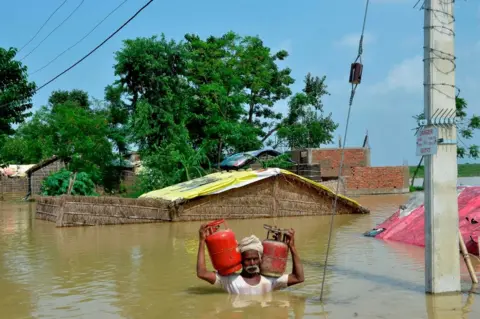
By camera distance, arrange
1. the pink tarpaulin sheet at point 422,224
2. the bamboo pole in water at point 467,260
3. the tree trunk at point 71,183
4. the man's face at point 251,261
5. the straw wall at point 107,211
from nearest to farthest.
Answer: the man's face at point 251,261 → the bamboo pole in water at point 467,260 → the pink tarpaulin sheet at point 422,224 → the straw wall at point 107,211 → the tree trunk at point 71,183

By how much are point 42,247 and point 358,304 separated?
24.0ft

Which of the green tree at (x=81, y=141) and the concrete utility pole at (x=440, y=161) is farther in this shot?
the green tree at (x=81, y=141)

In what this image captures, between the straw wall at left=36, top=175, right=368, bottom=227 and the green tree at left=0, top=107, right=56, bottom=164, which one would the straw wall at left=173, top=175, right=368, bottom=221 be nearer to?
the straw wall at left=36, top=175, right=368, bottom=227

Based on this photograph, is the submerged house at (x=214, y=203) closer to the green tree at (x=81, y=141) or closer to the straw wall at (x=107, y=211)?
the straw wall at (x=107, y=211)

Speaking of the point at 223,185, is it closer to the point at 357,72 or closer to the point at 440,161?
the point at 357,72

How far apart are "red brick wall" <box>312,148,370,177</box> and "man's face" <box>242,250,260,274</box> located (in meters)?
23.4

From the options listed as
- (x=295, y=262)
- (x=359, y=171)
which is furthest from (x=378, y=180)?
(x=295, y=262)

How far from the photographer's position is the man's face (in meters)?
6.57

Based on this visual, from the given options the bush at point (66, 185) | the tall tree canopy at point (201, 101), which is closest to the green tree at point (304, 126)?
the tall tree canopy at point (201, 101)

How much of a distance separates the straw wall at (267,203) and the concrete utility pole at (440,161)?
10248 mm

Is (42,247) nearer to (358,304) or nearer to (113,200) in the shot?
(113,200)

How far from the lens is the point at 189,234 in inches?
545

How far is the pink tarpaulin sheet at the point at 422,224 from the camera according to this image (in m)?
10.1

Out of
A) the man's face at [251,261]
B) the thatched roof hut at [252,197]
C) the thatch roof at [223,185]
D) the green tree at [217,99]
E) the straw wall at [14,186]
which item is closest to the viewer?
the man's face at [251,261]
